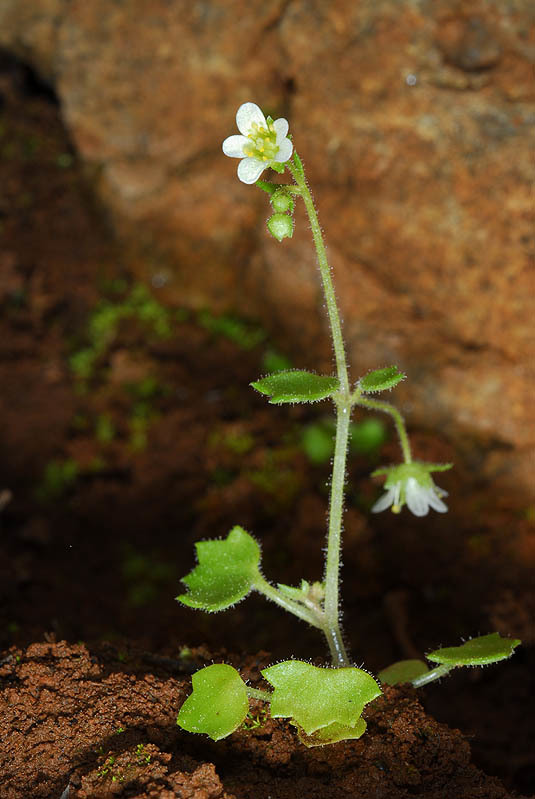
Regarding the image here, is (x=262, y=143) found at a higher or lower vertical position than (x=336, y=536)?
higher

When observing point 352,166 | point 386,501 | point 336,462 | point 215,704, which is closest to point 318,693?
point 215,704

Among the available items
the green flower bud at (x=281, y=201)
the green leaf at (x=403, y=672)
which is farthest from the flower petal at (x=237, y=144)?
the green leaf at (x=403, y=672)

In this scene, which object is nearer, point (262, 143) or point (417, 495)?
point (262, 143)

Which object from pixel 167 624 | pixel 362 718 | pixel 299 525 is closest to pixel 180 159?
pixel 299 525

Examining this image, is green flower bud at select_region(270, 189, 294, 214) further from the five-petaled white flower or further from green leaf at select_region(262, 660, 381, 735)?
green leaf at select_region(262, 660, 381, 735)

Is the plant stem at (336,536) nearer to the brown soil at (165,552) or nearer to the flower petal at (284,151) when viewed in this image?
the brown soil at (165,552)

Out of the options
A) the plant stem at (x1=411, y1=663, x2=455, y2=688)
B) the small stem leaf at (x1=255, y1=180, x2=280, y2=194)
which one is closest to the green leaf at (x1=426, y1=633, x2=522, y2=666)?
the plant stem at (x1=411, y1=663, x2=455, y2=688)

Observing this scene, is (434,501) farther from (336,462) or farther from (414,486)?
(336,462)

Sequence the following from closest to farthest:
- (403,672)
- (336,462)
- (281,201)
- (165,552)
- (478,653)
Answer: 1. (281,201)
2. (478,653)
3. (336,462)
4. (403,672)
5. (165,552)

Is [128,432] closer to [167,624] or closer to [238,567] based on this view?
[167,624]
